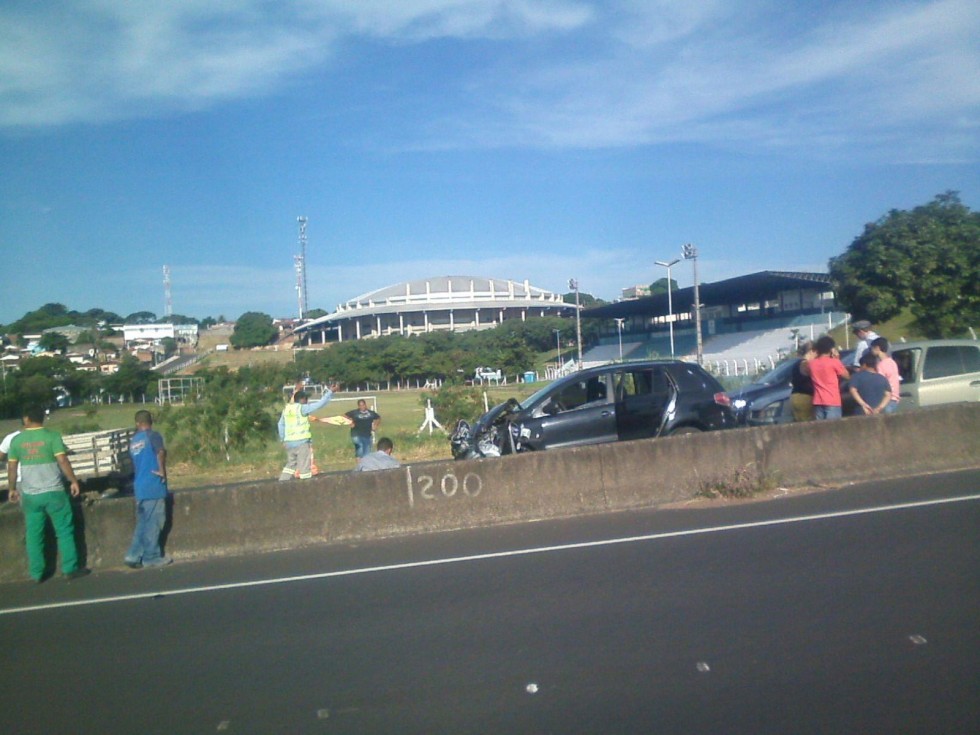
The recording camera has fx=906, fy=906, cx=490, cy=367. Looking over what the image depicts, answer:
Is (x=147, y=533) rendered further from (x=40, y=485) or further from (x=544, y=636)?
(x=544, y=636)

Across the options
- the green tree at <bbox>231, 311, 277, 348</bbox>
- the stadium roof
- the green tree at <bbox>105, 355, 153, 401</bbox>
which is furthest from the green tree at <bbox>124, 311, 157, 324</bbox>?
the stadium roof

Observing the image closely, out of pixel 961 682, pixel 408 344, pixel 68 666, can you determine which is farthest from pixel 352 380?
pixel 961 682

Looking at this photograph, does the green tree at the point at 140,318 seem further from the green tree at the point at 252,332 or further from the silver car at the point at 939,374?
the silver car at the point at 939,374

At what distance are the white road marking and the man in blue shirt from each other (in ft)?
3.90

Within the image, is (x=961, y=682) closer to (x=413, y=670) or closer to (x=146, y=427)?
(x=413, y=670)

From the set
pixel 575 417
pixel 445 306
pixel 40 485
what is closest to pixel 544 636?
pixel 40 485

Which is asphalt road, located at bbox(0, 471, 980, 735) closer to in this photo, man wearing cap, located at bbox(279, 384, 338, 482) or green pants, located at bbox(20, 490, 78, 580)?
green pants, located at bbox(20, 490, 78, 580)

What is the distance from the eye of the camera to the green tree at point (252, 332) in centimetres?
3444

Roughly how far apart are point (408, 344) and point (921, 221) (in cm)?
2310

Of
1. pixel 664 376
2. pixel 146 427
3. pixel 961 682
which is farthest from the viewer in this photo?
pixel 664 376

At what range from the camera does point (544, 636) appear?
20.8 feet

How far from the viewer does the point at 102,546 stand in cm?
1010

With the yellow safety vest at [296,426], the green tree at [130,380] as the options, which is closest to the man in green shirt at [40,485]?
the yellow safety vest at [296,426]

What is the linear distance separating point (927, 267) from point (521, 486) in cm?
3299
